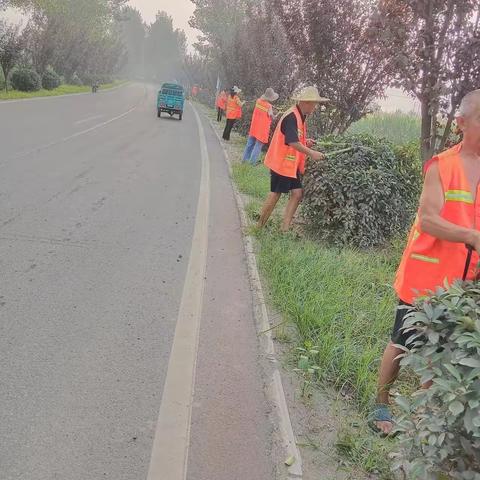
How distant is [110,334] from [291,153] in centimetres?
356

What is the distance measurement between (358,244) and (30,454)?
4.75 meters

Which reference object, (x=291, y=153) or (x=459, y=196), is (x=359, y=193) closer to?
(x=291, y=153)

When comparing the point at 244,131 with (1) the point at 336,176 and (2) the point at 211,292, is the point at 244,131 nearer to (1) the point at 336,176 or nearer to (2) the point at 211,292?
(1) the point at 336,176

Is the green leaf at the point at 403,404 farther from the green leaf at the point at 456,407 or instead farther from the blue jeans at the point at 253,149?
the blue jeans at the point at 253,149

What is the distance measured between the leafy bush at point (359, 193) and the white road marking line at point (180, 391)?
1.84m

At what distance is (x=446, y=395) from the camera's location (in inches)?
77.8

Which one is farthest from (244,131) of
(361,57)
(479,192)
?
(479,192)

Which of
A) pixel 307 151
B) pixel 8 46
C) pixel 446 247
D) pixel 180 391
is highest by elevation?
pixel 8 46

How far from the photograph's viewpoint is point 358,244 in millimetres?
6605

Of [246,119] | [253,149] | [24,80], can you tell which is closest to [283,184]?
[253,149]

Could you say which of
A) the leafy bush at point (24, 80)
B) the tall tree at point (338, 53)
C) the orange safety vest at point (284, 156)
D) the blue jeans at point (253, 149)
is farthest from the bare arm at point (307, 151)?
the leafy bush at point (24, 80)

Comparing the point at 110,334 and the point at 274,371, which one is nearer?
the point at 274,371

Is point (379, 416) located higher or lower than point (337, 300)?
lower

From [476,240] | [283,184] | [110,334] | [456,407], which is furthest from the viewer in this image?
[283,184]
